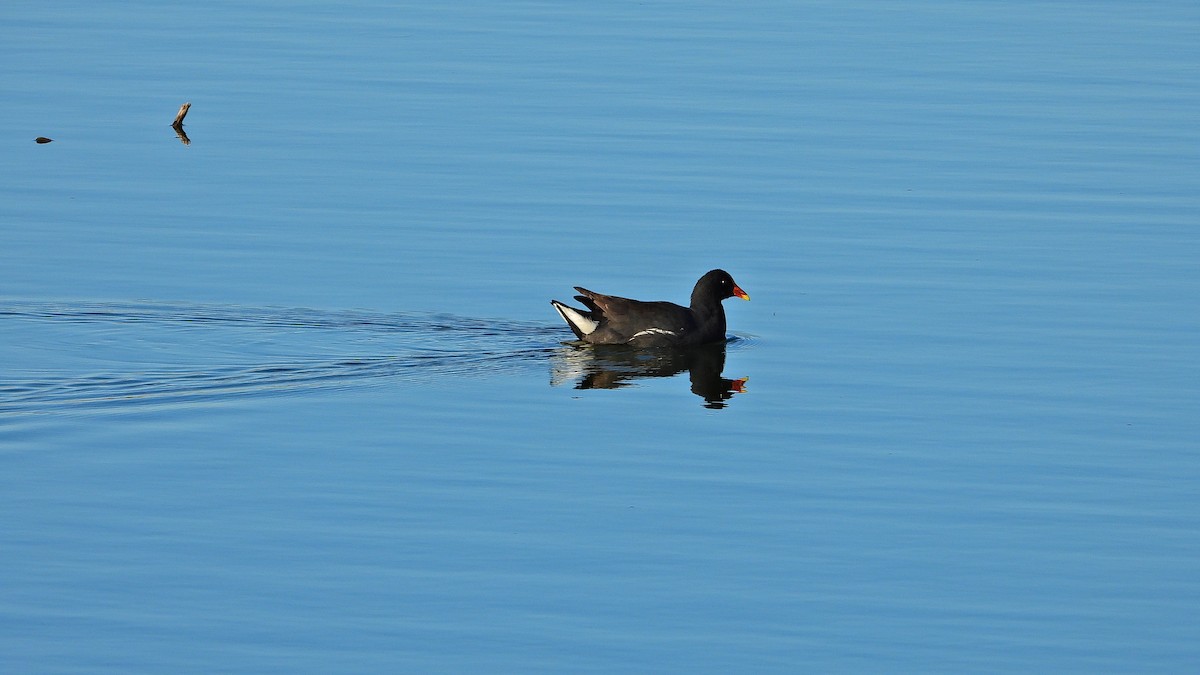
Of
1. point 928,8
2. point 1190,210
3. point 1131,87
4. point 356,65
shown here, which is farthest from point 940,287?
point 928,8

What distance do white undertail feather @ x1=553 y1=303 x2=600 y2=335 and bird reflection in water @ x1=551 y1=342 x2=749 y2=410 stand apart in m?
0.17

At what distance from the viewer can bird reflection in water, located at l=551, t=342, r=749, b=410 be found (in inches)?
613

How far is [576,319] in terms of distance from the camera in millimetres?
16750

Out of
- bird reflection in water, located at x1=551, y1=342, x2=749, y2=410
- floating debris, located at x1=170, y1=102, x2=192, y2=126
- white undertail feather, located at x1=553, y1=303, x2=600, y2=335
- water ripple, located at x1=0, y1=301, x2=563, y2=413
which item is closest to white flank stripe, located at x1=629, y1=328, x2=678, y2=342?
bird reflection in water, located at x1=551, y1=342, x2=749, y2=410

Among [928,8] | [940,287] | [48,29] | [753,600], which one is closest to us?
[753,600]

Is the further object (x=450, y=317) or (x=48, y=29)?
(x=48, y=29)

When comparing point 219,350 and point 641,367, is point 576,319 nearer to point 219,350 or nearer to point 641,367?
point 641,367

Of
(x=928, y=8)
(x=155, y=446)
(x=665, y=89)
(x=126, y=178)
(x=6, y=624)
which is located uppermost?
(x=928, y=8)

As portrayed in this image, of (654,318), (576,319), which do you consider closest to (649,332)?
(654,318)

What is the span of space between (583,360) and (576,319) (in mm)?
426

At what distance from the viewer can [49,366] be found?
1467cm

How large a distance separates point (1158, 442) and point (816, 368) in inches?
121

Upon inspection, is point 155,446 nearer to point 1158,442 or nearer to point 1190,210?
point 1158,442

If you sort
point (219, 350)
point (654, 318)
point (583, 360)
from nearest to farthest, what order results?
1. point (219, 350)
2. point (583, 360)
3. point (654, 318)
